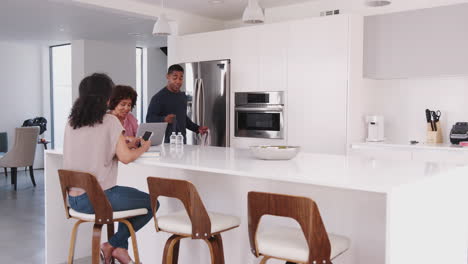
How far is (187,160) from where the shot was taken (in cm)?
280

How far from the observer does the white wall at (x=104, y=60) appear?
8.79 m

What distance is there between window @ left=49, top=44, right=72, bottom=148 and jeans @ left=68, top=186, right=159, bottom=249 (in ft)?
24.1

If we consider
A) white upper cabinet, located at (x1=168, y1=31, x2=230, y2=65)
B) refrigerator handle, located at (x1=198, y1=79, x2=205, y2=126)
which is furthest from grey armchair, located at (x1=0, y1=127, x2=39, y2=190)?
refrigerator handle, located at (x1=198, y1=79, x2=205, y2=126)

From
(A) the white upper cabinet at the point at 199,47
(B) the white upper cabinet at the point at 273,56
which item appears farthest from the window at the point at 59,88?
(B) the white upper cabinet at the point at 273,56

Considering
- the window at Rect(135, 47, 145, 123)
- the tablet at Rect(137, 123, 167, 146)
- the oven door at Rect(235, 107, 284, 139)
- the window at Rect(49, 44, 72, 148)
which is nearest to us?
the tablet at Rect(137, 123, 167, 146)

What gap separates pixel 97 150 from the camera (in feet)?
9.23

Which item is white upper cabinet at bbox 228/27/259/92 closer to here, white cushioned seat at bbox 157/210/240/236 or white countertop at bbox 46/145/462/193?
white countertop at bbox 46/145/462/193

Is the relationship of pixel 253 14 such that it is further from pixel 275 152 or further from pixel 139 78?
pixel 139 78

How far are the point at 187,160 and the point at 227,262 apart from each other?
749mm

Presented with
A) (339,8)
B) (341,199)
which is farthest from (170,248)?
(339,8)

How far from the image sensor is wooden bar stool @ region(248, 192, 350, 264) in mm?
1948

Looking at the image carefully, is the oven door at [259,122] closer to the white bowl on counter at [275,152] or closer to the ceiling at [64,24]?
the ceiling at [64,24]

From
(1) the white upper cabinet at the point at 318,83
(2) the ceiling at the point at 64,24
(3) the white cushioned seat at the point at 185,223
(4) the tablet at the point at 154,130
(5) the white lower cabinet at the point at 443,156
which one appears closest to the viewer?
(3) the white cushioned seat at the point at 185,223

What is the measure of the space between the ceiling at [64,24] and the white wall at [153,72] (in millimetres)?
822
